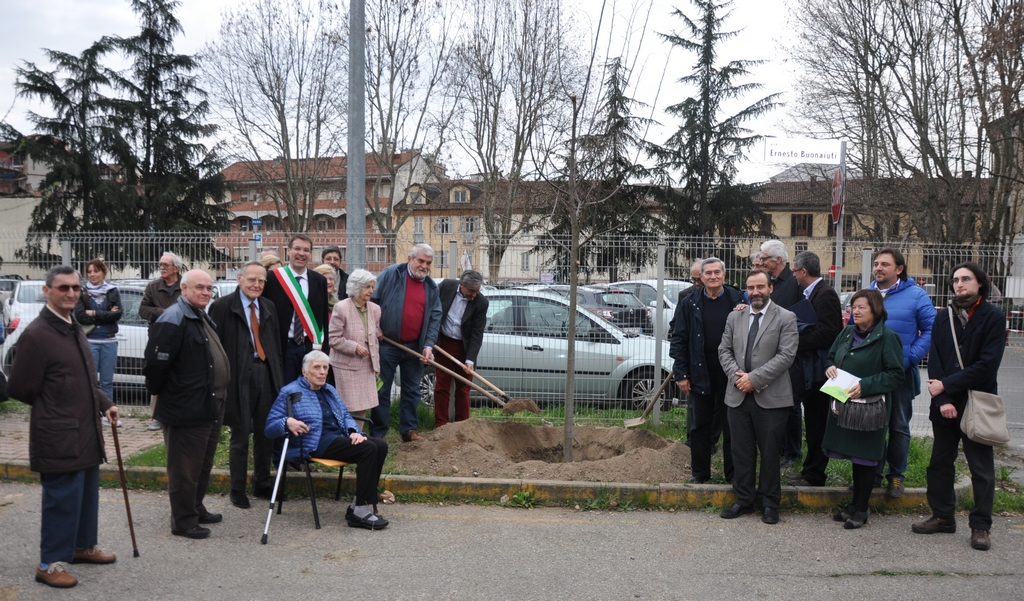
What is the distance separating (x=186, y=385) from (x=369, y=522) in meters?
1.61

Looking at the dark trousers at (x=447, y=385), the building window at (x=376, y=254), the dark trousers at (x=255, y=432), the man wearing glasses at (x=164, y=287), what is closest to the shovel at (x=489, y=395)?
the dark trousers at (x=447, y=385)

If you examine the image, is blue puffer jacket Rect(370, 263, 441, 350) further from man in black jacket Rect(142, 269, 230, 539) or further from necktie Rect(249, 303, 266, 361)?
man in black jacket Rect(142, 269, 230, 539)

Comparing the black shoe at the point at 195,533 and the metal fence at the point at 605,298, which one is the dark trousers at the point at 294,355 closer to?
the black shoe at the point at 195,533

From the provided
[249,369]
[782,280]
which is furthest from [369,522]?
[782,280]

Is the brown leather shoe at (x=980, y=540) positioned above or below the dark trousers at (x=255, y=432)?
below

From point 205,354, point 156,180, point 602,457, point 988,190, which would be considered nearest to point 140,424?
point 205,354

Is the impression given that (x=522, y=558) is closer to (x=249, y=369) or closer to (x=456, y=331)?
(x=249, y=369)

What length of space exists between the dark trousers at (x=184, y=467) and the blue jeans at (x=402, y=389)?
Answer: 2228 mm

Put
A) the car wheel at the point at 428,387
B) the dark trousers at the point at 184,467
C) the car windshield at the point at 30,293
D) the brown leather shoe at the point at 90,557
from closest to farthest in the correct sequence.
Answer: the brown leather shoe at the point at 90,557 → the dark trousers at the point at 184,467 → the car wheel at the point at 428,387 → the car windshield at the point at 30,293

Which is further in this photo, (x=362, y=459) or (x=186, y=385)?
(x=362, y=459)

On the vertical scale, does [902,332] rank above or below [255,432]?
above

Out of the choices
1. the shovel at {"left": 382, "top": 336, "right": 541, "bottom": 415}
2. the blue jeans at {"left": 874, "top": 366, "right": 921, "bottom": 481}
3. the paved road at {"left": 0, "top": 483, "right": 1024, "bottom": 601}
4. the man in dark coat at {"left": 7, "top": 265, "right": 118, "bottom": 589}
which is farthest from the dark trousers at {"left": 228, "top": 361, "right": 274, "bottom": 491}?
the blue jeans at {"left": 874, "top": 366, "right": 921, "bottom": 481}

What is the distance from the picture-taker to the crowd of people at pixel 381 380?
173 inches

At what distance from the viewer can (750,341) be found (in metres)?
5.80
